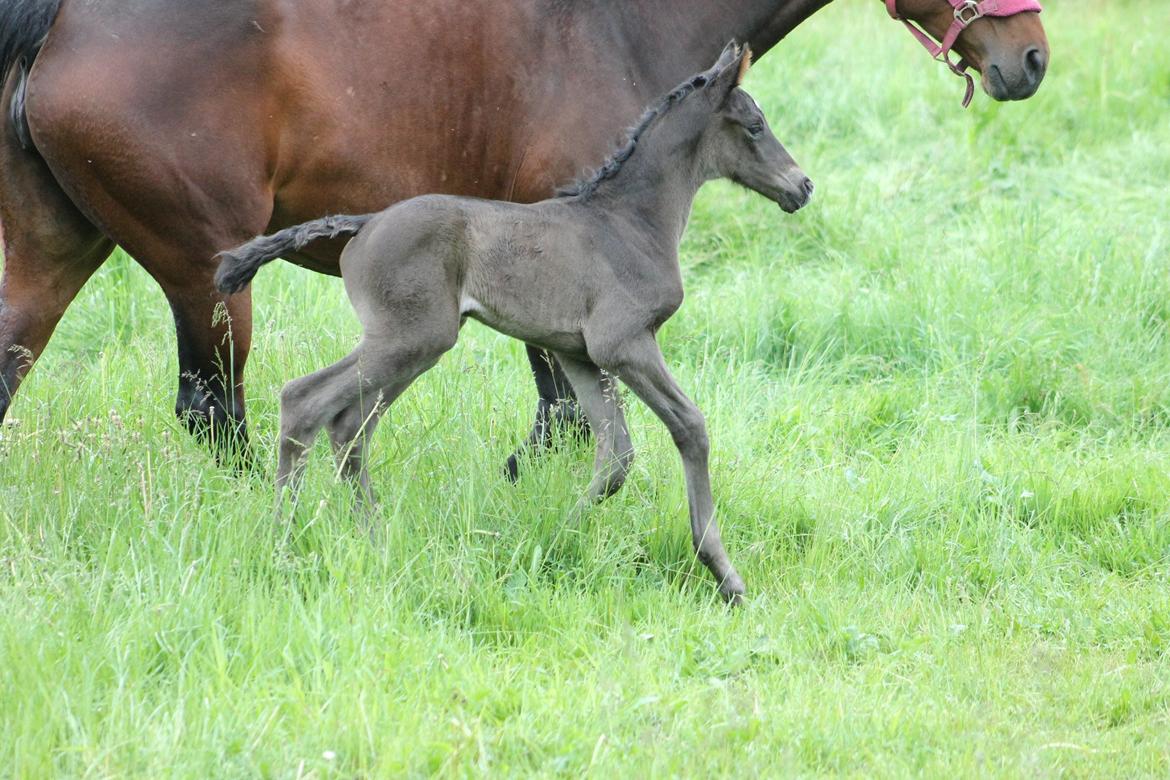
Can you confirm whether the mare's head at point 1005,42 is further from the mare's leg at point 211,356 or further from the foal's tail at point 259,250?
the mare's leg at point 211,356

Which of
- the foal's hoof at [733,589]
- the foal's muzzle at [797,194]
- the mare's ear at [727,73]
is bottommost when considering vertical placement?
the foal's hoof at [733,589]

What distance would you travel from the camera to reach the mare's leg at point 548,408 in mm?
4559

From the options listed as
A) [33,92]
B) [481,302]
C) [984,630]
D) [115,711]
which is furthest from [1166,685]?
[33,92]

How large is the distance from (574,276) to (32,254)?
1700 millimetres

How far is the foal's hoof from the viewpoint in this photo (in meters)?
3.97

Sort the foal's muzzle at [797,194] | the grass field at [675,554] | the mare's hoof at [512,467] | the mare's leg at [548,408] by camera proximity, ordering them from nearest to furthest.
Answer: the grass field at [675,554], the foal's muzzle at [797,194], the mare's hoof at [512,467], the mare's leg at [548,408]

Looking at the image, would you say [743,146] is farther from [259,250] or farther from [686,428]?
[259,250]

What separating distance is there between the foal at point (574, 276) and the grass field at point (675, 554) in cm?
24

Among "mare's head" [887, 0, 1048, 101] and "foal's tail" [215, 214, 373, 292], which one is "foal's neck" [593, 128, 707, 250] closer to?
"foal's tail" [215, 214, 373, 292]

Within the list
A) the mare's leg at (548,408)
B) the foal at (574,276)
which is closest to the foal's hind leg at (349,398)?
the foal at (574,276)

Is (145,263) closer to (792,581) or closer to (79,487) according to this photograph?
(79,487)

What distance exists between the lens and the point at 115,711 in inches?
120

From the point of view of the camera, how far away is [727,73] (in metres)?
3.97

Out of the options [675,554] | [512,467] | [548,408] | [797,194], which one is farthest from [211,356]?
[797,194]
